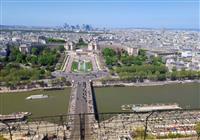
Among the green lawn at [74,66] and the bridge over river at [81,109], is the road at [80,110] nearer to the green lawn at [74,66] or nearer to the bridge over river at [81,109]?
the bridge over river at [81,109]

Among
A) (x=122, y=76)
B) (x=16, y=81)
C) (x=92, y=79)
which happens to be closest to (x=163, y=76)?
(x=122, y=76)

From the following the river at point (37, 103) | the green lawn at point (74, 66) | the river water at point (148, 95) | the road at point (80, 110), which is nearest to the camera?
the road at point (80, 110)

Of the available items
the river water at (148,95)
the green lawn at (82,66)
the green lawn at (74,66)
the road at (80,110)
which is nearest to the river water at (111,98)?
the river water at (148,95)

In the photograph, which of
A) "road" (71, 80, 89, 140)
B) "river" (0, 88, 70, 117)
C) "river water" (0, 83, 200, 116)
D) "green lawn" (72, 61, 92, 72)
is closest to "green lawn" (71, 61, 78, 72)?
"green lawn" (72, 61, 92, 72)

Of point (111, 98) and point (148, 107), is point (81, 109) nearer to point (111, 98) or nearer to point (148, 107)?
point (148, 107)

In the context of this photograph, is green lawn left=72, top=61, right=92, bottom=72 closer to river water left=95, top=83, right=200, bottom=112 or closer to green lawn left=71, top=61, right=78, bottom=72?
green lawn left=71, top=61, right=78, bottom=72

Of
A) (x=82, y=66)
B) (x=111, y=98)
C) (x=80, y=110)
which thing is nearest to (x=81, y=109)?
(x=80, y=110)

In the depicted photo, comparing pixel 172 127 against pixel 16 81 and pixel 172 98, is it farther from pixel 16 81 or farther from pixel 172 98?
pixel 16 81

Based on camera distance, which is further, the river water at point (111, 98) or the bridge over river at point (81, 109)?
the river water at point (111, 98)
